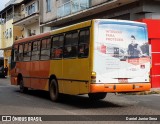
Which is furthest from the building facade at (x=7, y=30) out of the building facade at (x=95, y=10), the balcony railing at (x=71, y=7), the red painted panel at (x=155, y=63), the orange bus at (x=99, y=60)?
the orange bus at (x=99, y=60)

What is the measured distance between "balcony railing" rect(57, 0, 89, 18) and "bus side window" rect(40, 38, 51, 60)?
11.2 metres

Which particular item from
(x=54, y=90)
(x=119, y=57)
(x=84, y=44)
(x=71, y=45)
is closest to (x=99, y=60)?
(x=119, y=57)

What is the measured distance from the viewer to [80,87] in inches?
539

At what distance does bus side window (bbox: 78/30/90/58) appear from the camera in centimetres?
1344

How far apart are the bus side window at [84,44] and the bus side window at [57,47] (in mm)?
1725

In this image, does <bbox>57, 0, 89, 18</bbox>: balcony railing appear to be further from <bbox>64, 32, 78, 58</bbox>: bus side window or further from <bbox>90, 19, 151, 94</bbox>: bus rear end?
<bbox>90, 19, 151, 94</bbox>: bus rear end

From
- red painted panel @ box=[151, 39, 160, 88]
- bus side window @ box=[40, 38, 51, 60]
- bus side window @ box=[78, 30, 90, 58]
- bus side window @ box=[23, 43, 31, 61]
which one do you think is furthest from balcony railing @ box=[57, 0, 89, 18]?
bus side window @ box=[78, 30, 90, 58]

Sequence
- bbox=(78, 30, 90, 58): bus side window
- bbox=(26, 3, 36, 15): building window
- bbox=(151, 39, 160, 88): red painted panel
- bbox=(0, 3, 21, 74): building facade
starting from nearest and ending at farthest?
bbox=(78, 30, 90, 58): bus side window → bbox=(151, 39, 160, 88): red painted panel → bbox=(26, 3, 36, 15): building window → bbox=(0, 3, 21, 74): building facade

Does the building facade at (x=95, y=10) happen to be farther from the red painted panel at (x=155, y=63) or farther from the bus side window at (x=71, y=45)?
the bus side window at (x=71, y=45)

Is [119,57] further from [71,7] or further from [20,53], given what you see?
[71,7]

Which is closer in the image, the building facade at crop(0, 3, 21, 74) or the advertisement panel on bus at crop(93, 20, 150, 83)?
the advertisement panel on bus at crop(93, 20, 150, 83)

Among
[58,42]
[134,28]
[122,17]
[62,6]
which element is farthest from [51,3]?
[134,28]

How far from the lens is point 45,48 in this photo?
56.2 feet

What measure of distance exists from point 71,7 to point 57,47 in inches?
588
